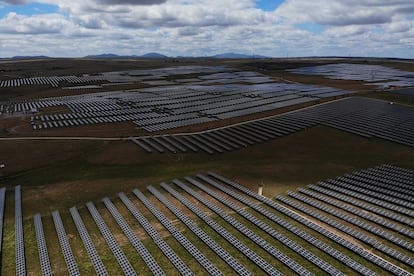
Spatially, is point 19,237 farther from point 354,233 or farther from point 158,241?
point 354,233

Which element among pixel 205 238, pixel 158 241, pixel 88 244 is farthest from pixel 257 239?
pixel 88 244

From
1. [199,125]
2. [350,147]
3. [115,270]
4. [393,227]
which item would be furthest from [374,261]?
[199,125]

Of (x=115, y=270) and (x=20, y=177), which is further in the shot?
(x=20, y=177)

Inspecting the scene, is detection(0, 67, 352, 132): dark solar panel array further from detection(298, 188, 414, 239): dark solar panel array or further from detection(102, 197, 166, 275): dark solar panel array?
detection(298, 188, 414, 239): dark solar panel array

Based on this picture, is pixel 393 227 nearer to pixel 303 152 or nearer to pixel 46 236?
pixel 303 152

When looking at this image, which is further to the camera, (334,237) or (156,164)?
(156,164)

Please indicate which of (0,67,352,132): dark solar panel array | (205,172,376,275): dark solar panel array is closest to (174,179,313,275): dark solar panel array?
(205,172,376,275): dark solar panel array
